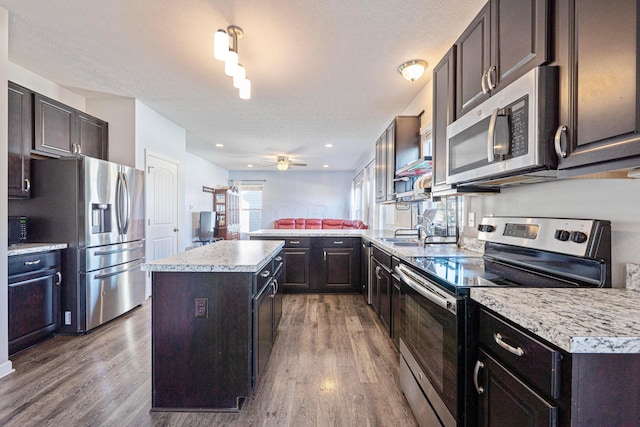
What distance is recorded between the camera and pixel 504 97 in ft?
4.17

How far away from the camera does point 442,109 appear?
1993 mm

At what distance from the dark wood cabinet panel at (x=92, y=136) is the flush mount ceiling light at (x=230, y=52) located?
2.10 m

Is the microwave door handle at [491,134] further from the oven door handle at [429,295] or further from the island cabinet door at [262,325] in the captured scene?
the island cabinet door at [262,325]

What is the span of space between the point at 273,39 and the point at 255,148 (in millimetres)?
4069

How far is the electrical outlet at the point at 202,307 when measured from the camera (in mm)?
1650

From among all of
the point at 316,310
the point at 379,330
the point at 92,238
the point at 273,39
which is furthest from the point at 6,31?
the point at 379,330

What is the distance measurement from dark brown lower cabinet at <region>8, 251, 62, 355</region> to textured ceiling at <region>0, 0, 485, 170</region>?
179cm

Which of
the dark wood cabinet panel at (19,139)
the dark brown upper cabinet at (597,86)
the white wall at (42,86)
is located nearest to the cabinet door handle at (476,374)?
the dark brown upper cabinet at (597,86)

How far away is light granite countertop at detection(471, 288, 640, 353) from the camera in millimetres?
692

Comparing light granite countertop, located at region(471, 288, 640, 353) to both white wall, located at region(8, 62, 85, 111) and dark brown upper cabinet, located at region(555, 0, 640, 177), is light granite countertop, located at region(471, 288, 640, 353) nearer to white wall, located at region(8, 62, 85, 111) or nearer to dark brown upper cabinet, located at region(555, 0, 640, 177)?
dark brown upper cabinet, located at region(555, 0, 640, 177)

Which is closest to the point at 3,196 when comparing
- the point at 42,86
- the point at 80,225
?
the point at 80,225

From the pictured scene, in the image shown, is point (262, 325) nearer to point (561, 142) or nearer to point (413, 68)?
point (561, 142)

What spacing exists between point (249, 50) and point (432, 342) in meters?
2.55

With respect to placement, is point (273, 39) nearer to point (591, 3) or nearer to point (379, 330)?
point (591, 3)
